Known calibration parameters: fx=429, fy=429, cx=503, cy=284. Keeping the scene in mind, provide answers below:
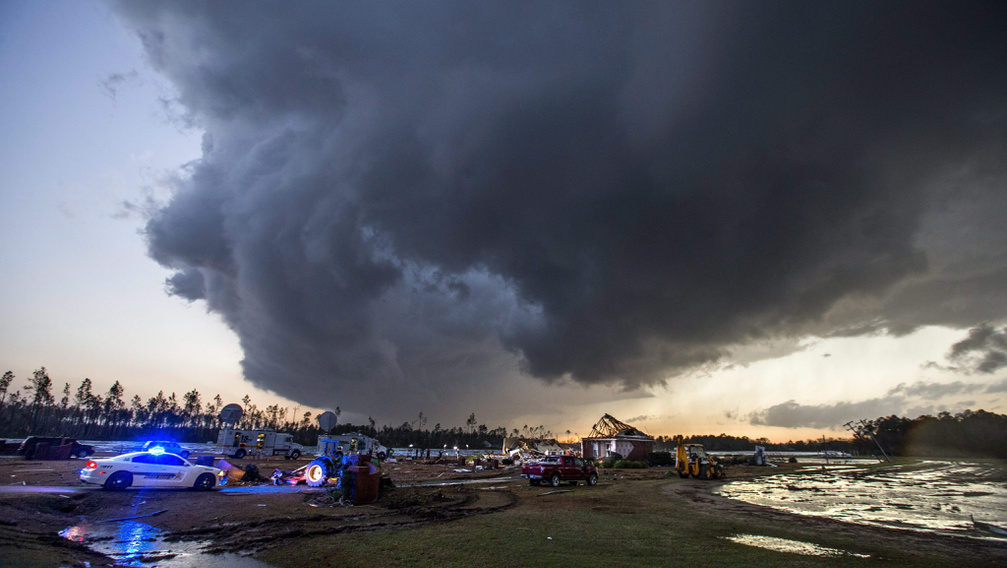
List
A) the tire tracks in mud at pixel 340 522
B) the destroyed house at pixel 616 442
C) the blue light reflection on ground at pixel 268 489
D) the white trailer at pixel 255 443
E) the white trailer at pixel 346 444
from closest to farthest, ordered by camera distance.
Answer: the tire tracks in mud at pixel 340 522
the blue light reflection on ground at pixel 268 489
the white trailer at pixel 255 443
the white trailer at pixel 346 444
the destroyed house at pixel 616 442

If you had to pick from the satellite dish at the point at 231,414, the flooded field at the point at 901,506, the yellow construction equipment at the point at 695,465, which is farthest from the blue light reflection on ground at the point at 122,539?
the yellow construction equipment at the point at 695,465

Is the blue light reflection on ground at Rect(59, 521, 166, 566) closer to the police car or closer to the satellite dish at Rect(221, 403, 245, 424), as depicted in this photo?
the police car

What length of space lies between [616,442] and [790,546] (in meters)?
60.8

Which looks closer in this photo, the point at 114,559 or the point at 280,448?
the point at 114,559

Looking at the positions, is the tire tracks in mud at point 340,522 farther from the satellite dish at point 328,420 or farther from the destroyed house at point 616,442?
the destroyed house at point 616,442

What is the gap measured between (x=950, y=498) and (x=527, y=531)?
30.3 metres

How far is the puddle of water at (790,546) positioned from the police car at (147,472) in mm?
23408

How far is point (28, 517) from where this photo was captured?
12.1 meters

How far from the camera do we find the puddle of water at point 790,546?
36.0 feet

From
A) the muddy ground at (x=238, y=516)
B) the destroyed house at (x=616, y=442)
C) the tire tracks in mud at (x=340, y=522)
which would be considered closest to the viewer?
the muddy ground at (x=238, y=516)

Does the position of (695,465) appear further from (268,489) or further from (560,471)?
(268,489)

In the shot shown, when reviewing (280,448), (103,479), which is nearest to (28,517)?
(103,479)

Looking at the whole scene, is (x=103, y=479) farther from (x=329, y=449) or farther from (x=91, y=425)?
(x=91, y=425)

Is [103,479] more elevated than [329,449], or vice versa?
[103,479]
